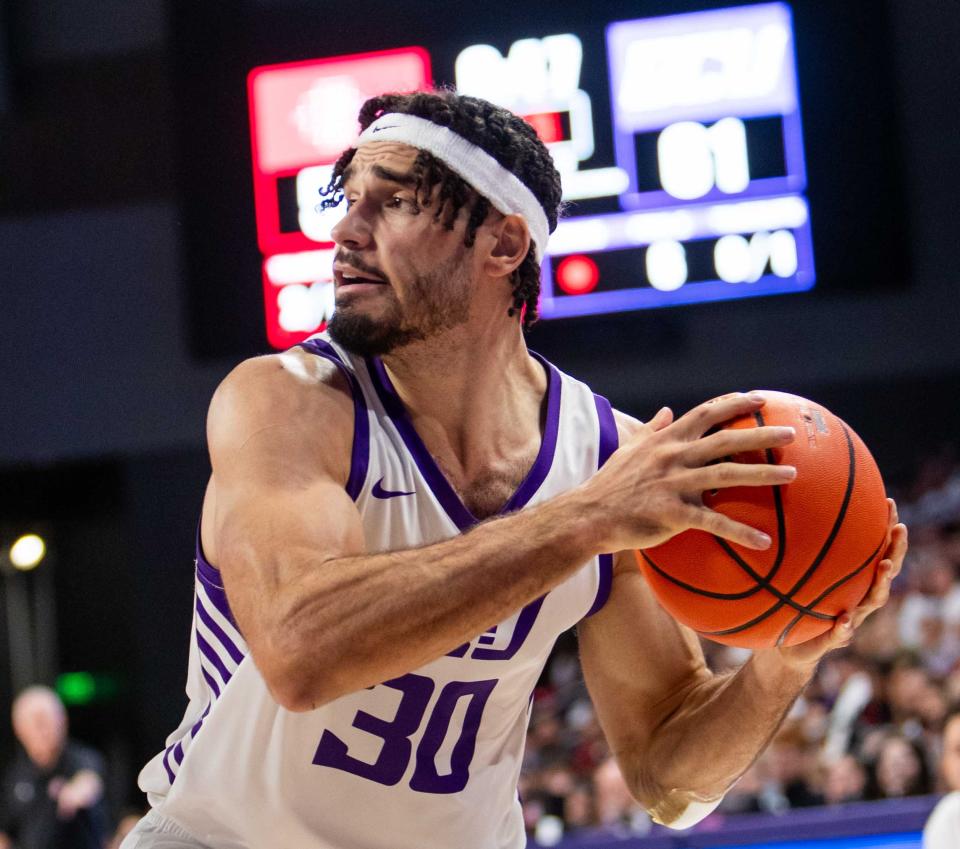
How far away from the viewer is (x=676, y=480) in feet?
7.27

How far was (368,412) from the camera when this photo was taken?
2.73m

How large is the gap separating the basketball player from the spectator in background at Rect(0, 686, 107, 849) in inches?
192

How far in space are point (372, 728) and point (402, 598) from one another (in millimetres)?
611

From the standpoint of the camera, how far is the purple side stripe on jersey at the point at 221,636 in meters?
2.72

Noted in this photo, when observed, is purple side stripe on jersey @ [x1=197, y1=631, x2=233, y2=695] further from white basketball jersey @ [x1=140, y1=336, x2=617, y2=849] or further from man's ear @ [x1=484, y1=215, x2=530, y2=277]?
Result: man's ear @ [x1=484, y1=215, x2=530, y2=277]

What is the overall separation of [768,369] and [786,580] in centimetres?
758

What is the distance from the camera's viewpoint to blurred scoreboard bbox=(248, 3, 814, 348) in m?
7.93

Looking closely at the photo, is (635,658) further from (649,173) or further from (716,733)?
(649,173)

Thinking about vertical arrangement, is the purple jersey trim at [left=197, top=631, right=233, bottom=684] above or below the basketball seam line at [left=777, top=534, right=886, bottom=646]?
below

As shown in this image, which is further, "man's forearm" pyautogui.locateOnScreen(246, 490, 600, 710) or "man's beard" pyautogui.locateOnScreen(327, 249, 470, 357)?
"man's beard" pyautogui.locateOnScreen(327, 249, 470, 357)

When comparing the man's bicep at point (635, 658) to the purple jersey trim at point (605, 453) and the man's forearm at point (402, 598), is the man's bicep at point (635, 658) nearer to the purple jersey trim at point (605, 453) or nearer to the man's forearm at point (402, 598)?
the purple jersey trim at point (605, 453)

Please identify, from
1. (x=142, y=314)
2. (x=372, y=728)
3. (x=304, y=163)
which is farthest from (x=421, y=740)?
(x=142, y=314)

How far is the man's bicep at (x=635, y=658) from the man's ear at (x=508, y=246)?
2.14 feet

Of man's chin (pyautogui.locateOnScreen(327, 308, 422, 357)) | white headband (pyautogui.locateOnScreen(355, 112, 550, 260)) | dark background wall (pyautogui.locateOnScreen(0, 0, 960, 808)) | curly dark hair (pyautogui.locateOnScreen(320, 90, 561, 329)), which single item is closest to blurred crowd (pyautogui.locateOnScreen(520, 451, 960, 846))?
dark background wall (pyautogui.locateOnScreen(0, 0, 960, 808))
